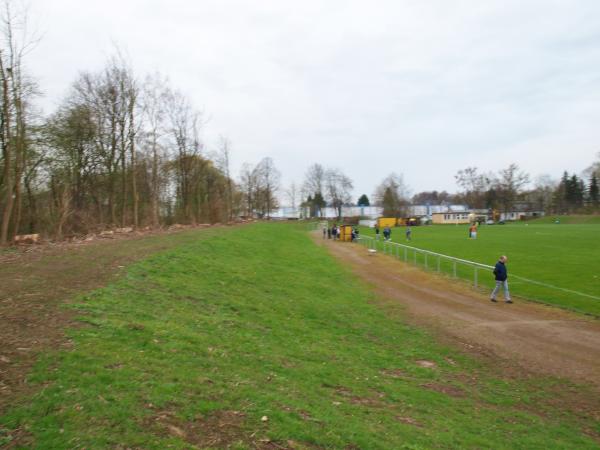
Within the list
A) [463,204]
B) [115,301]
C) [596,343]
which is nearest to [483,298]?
[596,343]

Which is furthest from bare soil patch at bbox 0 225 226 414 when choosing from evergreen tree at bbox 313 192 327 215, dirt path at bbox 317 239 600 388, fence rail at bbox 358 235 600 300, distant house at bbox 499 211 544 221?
distant house at bbox 499 211 544 221

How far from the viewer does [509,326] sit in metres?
11.9

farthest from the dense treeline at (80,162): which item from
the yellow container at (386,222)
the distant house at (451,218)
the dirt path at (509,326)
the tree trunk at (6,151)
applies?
the distant house at (451,218)

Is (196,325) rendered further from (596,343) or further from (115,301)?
(596,343)

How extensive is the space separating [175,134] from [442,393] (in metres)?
38.2

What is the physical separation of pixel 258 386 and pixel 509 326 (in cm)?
926

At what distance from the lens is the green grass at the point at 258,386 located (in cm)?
421

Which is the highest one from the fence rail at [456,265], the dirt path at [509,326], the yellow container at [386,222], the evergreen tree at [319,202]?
the evergreen tree at [319,202]

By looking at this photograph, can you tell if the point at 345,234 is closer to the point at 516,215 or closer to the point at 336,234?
the point at 336,234

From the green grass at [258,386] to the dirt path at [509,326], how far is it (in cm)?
101

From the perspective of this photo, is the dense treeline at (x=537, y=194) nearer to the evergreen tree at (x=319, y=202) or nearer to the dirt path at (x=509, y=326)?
the evergreen tree at (x=319, y=202)

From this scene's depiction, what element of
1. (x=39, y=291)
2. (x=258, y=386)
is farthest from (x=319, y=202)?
(x=258, y=386)

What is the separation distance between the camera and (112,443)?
12.2ft

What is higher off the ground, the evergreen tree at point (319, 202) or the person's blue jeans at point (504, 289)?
the evergreen tree at point (319, 202)
